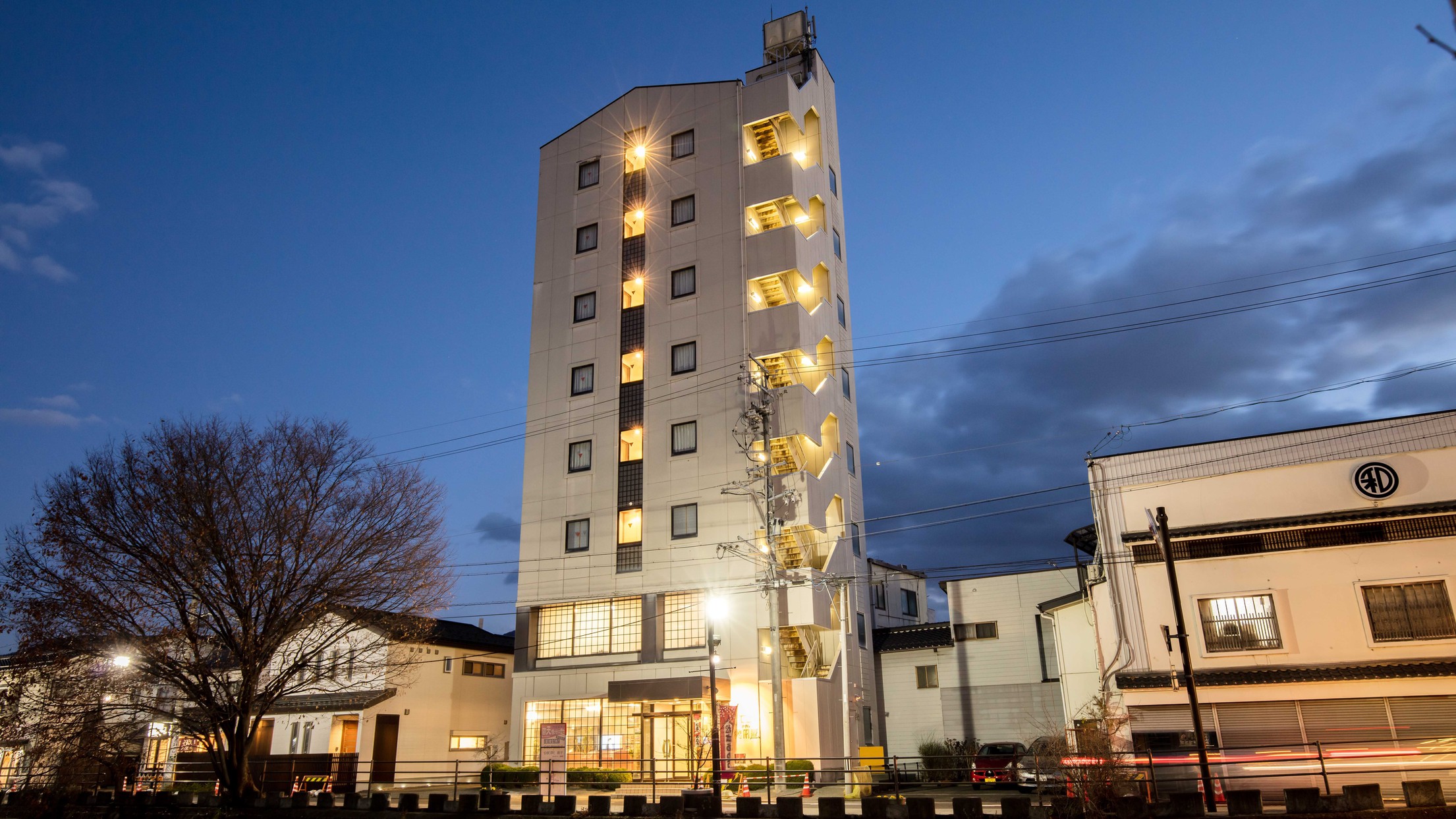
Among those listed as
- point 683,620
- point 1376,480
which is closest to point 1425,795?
point 1376,480

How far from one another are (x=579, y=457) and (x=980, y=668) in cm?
2057

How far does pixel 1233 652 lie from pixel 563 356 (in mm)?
30331

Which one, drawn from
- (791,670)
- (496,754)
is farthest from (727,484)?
(496,754)

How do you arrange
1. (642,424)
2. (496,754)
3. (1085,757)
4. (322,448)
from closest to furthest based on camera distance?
(1085,757), (322,448), (642,424), (496,754)

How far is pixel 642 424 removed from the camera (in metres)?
40.2

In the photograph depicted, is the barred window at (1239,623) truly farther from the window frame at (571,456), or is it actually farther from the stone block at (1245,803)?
the window frame at (571,456)

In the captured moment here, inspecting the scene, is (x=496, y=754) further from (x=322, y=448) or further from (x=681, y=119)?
(x=681, y=119)

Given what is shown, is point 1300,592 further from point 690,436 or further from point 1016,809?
point 690,436

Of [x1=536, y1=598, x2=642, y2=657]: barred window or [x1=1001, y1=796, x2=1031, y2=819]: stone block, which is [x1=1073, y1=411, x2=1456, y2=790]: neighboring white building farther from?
[x1=536, y1=598, x2=642, y2=657]: barred window

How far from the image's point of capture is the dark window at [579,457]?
4084 cm

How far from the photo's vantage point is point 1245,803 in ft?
59.5

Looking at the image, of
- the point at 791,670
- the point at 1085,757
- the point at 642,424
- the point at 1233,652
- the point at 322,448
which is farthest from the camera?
the point at 642,424

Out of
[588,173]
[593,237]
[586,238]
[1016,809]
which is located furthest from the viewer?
[588,173]

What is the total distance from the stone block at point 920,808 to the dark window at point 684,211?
1150 inches
